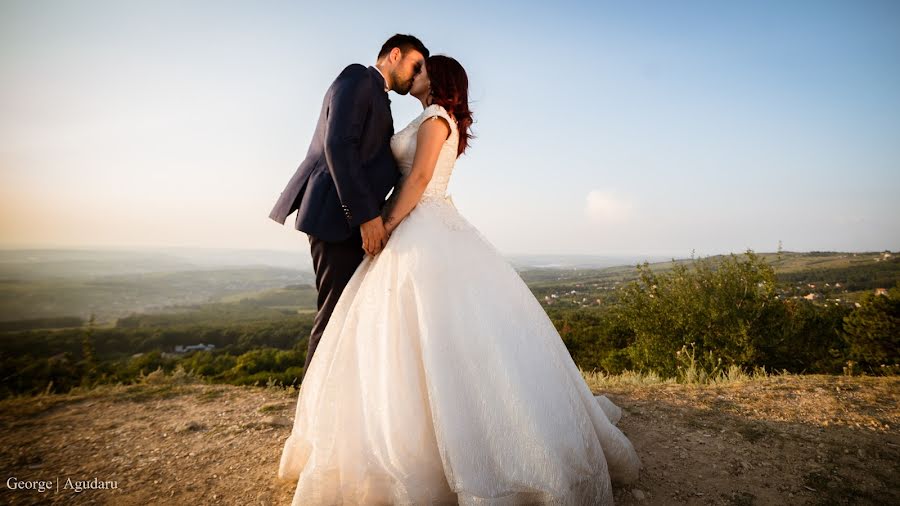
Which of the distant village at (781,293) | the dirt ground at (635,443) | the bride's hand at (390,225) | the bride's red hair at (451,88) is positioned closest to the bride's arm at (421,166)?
the bride's hand at (390,225)

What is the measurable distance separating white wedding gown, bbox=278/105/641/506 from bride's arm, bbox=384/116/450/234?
0.10 meters

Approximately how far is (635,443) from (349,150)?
11.1ft

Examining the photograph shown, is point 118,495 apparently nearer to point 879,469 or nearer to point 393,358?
point 393,358

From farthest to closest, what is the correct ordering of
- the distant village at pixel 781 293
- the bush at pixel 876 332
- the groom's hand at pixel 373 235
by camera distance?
1. the distant village at pixel 781 293
2. the bush at pixel 876 332
3. the groom's hand at pixel 373 235

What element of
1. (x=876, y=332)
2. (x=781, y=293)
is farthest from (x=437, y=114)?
(x=876, y=332)

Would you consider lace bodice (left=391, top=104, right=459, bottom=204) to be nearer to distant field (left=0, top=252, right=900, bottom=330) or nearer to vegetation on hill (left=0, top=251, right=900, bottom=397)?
vegetation on hill (left=0, top=251, right=900, bottom=397)

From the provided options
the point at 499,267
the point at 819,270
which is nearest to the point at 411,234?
the point at 499,267

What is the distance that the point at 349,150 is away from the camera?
8.27ft

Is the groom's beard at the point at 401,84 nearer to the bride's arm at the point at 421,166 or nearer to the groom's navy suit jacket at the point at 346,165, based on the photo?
the groom's navy suit jacket at the point at 346,165

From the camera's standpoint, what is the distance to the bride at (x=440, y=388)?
2180 millimetres

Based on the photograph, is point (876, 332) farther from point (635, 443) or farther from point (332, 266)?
point (332, 266)

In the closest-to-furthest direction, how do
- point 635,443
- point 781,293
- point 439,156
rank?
point 439,156 < point 635,443 < point 781,293

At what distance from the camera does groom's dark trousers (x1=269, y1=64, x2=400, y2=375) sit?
253 centimetres

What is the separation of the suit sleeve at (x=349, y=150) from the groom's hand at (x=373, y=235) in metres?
0.06
